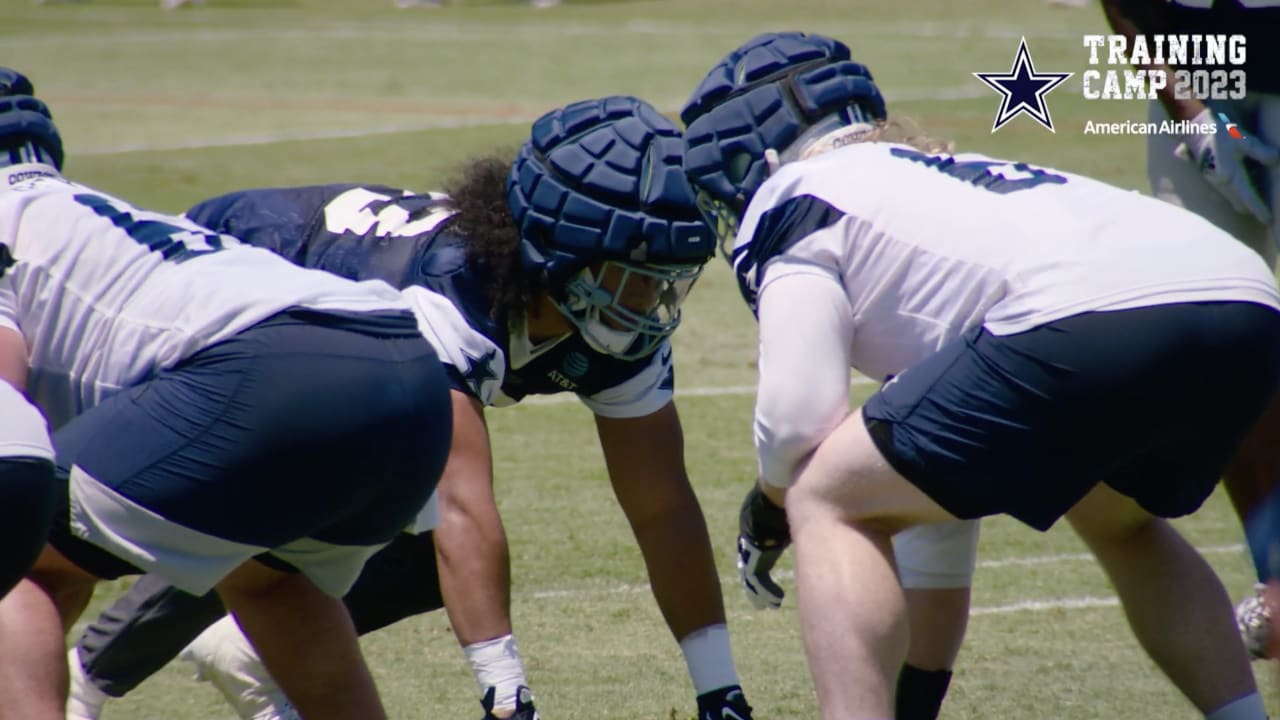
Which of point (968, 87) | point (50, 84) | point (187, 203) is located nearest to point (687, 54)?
point (968, 87)

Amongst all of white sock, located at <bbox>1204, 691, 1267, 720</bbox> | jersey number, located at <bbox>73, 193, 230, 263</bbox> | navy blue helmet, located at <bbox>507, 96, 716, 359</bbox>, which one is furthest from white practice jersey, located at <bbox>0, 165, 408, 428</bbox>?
white sock, located at <bbox>1204, 691, 1267, 720</bbox>

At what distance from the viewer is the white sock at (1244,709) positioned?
3734mm

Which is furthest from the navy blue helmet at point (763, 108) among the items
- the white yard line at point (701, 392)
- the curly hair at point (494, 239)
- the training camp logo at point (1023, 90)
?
the training camp logo at point (1023, 90)

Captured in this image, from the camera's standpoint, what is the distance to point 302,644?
3.56 meters

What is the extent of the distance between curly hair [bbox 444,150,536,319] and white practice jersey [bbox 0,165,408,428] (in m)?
0.70

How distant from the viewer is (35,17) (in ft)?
97.6

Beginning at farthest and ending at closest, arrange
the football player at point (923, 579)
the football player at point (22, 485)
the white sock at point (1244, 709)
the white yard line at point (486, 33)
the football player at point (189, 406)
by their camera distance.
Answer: the white yard line at point (486, 33) → the football player at point (923, 579) → the white sock at point (1244, 709) → the football player at point (189, 406) → the football player at point (22, 485)

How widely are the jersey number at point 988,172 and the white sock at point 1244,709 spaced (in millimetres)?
1207

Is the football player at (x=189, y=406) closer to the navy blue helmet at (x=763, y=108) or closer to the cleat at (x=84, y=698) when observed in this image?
the navy blue helmet at (x=763, y=108)

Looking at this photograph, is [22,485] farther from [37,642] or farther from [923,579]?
[923,579]

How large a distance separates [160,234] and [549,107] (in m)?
15.5

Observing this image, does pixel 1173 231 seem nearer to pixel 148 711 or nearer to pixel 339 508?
pixel 339 508

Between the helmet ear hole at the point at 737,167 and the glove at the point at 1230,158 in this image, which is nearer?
the helmet ear hole at the point at 737,167

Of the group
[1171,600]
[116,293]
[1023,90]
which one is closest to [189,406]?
[116,293]
